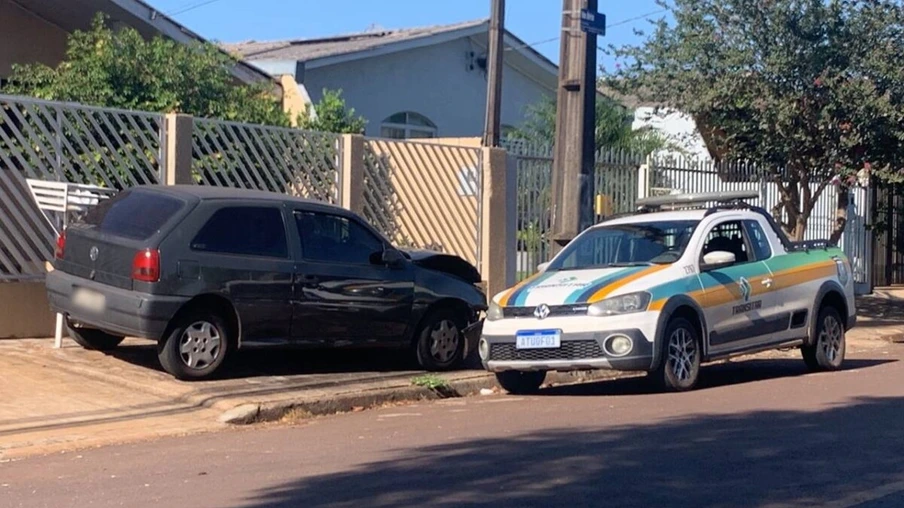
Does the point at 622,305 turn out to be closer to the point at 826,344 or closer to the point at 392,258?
the point at 392,258

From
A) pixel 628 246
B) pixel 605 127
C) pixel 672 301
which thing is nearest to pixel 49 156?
pixel 628 246

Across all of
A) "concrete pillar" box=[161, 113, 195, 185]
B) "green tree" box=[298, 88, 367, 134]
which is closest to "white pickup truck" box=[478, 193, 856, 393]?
Answer: "concrete pillar" box=[161, 113, 195, 185]

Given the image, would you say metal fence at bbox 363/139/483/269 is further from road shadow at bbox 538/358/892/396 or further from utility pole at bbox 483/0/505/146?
utility pole at bbox 483/0/505/146

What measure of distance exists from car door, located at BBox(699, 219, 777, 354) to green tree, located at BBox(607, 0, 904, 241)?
594 centimetres

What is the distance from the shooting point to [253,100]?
17969 millimetres

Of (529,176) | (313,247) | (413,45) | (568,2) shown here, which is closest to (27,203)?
(313,247)

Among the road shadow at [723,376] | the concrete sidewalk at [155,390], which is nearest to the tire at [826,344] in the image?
the road shadow at [723,376]

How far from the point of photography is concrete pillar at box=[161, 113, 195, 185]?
12984 millimetres

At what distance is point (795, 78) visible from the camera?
59.2ft

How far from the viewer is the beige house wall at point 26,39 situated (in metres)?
18.4

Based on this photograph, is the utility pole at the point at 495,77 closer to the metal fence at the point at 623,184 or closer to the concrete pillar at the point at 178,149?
the metal fence at the point at 623,184

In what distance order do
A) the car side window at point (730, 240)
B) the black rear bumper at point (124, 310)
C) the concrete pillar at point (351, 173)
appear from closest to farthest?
the black rear bumper at point (124, 310)
the car side window at point (730, 240)
the concrete pillar at point (351, 173)

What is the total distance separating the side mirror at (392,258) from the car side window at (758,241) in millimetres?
3417

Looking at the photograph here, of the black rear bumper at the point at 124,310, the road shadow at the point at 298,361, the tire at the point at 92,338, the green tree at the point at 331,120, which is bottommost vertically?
the road shadow at the point at 298,361
